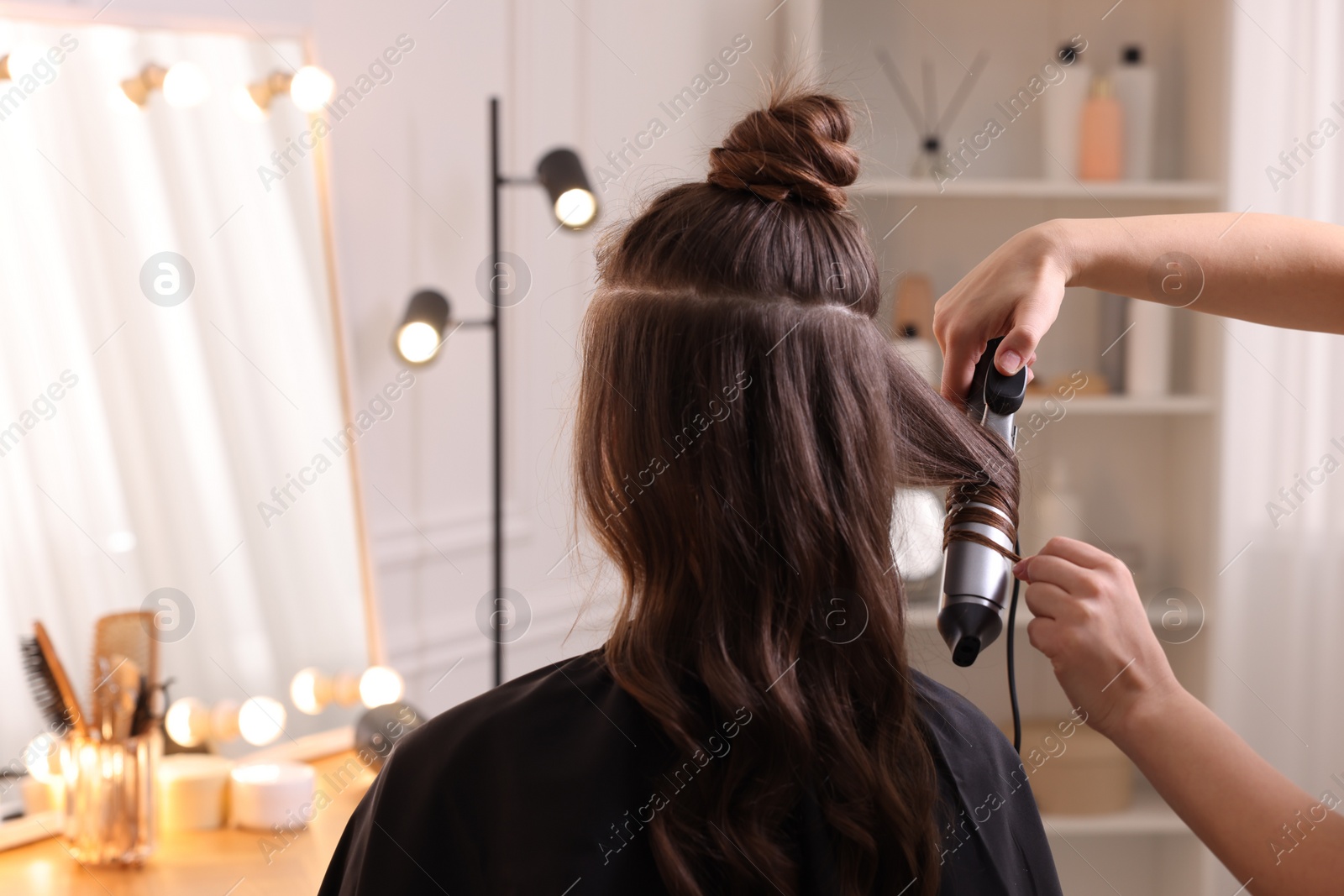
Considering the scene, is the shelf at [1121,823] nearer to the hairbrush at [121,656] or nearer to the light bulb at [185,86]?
the hairbrush at [121,656]

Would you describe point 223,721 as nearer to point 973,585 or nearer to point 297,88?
point 297,88

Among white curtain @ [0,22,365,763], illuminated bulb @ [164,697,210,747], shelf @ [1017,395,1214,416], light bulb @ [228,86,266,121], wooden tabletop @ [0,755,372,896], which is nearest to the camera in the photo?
wooden tabletop @ [0,755,372,896]

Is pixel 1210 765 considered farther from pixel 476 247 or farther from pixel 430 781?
pixel 476 247

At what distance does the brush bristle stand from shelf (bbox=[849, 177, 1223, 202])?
1491 millimetres

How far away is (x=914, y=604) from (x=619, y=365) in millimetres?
1435

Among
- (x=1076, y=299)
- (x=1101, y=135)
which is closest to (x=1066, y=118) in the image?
(x=1101, y=135)

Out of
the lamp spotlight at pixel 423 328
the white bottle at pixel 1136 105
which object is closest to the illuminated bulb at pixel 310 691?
the lamp spotlight at pixel 423 328

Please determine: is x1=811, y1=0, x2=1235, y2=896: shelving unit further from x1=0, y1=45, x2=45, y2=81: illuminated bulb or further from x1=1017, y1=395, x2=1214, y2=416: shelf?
x1=0, y1=45, x2=45, y2=81: illuminated bulb

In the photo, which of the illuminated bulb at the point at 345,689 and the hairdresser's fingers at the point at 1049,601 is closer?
the hairdresser's fingers at the point at 1049,601

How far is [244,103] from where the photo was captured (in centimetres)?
148

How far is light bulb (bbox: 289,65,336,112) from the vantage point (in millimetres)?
1512

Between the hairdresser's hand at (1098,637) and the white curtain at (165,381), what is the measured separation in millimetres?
1055

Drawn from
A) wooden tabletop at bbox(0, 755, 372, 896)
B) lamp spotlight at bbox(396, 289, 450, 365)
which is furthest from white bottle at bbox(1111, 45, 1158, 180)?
wooden tabletop at bbox(0, 755, 372, 896)

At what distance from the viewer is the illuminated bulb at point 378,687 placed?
5.06ft
